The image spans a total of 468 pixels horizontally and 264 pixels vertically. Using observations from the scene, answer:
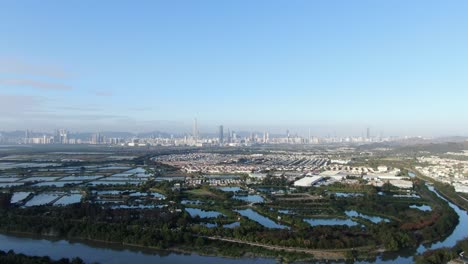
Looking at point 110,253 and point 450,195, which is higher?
point 450,195

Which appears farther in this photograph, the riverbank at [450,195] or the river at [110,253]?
the riverbank at [450,195]

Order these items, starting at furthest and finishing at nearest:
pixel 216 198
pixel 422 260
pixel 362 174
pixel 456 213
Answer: pixel 362 174
pixel 216 198
pixel 456 213
pixel 422 260

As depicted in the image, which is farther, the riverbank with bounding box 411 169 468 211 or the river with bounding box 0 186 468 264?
the riverbank with bounding box 411 169 468 211

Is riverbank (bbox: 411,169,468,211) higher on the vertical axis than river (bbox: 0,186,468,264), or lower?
higher

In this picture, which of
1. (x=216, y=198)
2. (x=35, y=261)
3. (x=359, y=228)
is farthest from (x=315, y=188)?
(x=35, y=261)

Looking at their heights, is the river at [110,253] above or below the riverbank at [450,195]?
below

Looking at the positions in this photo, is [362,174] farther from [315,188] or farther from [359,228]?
[359,228]

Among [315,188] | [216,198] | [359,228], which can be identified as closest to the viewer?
[359,228]

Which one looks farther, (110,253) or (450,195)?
(450,195)
